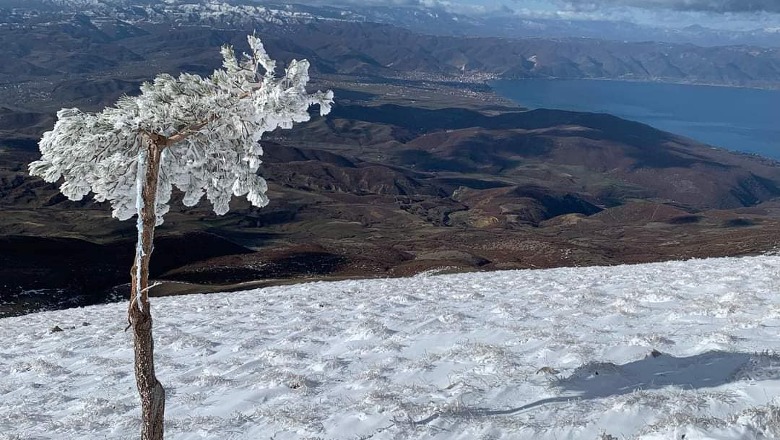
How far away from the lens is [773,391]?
9.09 meters

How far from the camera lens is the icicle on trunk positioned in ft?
27.7

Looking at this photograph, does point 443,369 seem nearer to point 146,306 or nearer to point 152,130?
point 146,306

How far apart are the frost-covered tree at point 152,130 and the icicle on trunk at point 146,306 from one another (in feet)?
0.05

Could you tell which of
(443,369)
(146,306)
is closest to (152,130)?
(146,306)

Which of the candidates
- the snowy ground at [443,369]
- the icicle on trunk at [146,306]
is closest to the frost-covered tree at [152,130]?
the icicle on trunk at [146,306]

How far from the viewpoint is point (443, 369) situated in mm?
12125

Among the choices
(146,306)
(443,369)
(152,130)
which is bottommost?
(443,369)

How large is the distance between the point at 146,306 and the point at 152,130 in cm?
256

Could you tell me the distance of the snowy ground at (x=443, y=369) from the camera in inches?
360

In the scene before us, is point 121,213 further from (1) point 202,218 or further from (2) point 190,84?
(1) point 202,218

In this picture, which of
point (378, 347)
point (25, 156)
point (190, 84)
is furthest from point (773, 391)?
point (25, 156)

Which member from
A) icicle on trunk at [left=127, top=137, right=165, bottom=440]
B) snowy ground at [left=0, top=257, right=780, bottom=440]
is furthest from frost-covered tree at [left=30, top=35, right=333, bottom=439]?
snowy ground at [left=0, top=257, right=780, bottom=440]

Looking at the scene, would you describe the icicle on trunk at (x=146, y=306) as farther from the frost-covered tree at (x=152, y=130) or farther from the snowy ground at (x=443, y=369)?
the snowy ground at (x=443, y=369)

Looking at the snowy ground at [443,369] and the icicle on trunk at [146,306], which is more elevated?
the icicle on trunk at [146,306]
